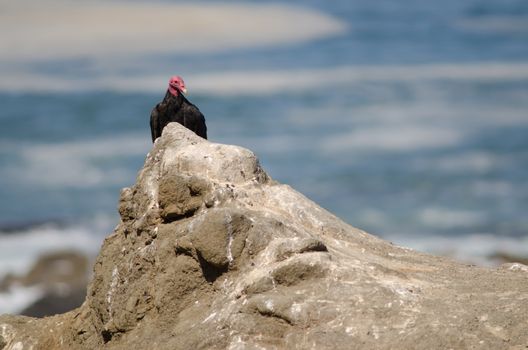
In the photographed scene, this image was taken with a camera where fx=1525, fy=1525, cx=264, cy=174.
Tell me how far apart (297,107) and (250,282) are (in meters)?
41.0

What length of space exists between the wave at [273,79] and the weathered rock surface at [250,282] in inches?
1550

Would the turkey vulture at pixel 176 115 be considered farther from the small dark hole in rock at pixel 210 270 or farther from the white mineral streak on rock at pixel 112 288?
the small dark hole in rock at pixel 210 270

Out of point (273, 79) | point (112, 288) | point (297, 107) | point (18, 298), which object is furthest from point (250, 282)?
point (273, 79)

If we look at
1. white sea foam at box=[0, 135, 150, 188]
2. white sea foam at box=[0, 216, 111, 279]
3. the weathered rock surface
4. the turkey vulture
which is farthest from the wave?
the weathered rock surface

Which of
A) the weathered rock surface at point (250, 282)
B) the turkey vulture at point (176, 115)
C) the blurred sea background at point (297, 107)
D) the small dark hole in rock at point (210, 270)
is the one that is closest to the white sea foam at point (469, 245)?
the blurred sea background at point (297, 107)

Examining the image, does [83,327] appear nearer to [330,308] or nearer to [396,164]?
[330,308]

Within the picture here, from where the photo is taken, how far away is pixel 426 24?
67688mm

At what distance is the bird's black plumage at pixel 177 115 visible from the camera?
13.9m

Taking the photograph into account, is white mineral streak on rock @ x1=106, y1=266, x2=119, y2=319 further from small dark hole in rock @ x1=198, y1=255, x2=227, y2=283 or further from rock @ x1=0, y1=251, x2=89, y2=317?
rock @ x1=0, y1=251, x2=89, y2=317

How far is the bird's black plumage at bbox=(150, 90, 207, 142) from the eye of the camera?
13883mm

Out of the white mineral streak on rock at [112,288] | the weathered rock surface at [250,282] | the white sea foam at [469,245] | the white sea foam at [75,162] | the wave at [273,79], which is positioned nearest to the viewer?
the weathered rock surface at [250,282]

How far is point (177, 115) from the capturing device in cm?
1388

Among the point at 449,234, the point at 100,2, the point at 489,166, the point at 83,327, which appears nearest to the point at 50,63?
the point at 100,2

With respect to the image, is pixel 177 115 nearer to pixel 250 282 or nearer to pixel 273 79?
pixel 250 282
